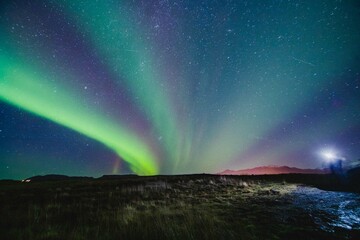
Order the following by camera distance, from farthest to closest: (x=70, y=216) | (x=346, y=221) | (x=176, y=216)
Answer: (x=70, y=216)
(x=176, y=216)
(x=346, y=221)

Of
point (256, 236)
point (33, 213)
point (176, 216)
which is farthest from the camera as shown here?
point (33, 213)

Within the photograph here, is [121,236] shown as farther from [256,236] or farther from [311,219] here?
[311,219]

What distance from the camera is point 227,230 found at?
6562mm

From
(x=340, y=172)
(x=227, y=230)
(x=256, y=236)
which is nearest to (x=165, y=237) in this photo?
(x=227, y=230)

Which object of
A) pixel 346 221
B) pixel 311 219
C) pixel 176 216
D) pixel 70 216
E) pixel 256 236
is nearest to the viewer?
pixel 256 236

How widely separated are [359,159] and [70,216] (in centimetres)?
2651

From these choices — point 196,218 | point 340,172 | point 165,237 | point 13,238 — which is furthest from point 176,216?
point 340,172

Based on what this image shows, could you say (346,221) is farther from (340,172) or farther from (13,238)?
(340,172)

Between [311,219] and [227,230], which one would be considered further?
[311,219]

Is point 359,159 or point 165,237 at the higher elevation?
point 359,159

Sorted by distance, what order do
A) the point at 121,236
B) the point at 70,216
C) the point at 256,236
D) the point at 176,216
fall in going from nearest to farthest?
1. the point at 256,236
2. the point at 121,236
3. the point at 176,216
4. the point at 70,216

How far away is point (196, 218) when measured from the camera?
823 cm

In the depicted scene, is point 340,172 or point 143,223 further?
point 340,172

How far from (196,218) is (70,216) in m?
5.52
